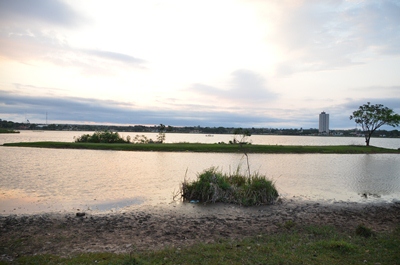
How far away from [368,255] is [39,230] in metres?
9.70

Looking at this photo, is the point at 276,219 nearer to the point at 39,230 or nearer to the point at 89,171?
the point at 39,230

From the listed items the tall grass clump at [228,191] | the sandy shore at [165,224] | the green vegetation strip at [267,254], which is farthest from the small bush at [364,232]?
the tall grass clump at [228,191]

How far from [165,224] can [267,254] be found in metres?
4.47

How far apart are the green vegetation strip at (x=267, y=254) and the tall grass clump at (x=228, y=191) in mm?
5651

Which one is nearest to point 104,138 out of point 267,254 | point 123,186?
point 123,186

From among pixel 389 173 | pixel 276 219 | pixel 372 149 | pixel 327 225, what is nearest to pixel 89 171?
pixel 276 219

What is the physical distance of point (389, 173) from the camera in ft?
88.0

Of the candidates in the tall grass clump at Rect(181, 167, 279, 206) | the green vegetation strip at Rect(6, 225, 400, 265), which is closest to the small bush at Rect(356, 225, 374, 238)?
the green vegetation strip at Rect(6, 225, 400, 265)

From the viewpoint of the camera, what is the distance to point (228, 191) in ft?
50.4

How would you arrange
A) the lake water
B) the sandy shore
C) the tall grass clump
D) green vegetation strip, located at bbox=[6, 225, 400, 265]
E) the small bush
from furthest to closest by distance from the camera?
the tall grass clump, the lake water, the small bush, the sandy shore, green vegetation strip, located at bbox=[6, 225, 400, 265]

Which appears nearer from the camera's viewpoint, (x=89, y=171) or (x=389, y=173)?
(x=89, y=171)

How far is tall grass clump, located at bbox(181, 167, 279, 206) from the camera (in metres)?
14.7

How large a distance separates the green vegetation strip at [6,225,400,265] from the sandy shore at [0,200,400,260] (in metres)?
0.71

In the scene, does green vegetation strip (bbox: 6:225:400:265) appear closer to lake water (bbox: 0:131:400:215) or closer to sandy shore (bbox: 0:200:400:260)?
sandy shore (bbox: 0:200:400:260)
